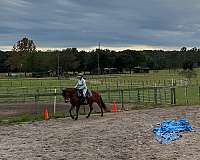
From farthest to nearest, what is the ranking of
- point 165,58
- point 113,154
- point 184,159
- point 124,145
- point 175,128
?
1. point 165,58
2. point 175,128
3. point 124,145
4. point 113,154
5. point 184,159

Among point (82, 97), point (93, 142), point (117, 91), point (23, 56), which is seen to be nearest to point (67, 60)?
point (23, 56)

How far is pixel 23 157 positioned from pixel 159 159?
3039 millimetres

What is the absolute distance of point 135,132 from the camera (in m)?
12.7

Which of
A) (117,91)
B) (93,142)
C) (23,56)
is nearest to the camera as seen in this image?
(93,142)

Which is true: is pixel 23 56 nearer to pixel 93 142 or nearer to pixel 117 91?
pixel 117 91

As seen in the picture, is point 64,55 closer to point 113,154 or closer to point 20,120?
point 20,120

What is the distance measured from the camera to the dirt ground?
922cm

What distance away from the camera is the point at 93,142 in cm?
1099

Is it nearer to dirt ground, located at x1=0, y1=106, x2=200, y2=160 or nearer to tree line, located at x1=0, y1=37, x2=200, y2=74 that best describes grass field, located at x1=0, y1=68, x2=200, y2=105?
dirt ground, located at x1=0, y1=106, x2=200, y2=160

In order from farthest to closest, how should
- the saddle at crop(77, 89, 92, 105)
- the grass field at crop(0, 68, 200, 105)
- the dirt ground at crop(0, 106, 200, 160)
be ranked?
the grass field at crop(0, 68, 200, 105)
the saddle at crop(77, 89, 92, 105)
the dirt ground at crop(0, 106, 200, 160)

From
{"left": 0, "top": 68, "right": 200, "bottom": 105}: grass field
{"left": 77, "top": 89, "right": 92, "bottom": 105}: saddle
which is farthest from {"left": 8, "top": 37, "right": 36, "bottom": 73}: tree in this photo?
{"left": 77, "top": 89, "right": 92, "bottom": 105}: saddle

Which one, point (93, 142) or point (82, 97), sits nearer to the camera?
point (93, 142)

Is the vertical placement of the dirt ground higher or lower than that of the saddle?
lower

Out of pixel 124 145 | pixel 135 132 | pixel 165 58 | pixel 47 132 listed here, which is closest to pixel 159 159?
pixel 124 145
